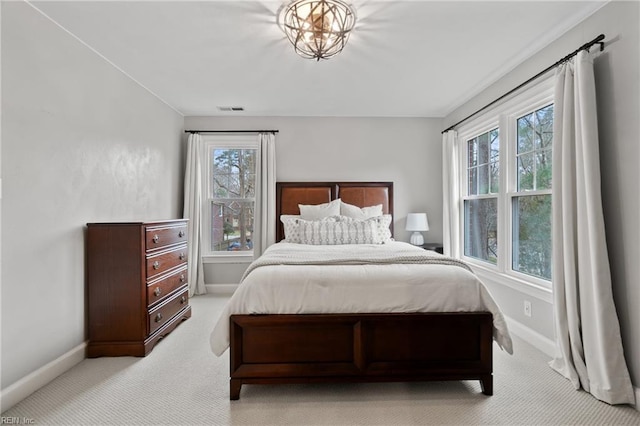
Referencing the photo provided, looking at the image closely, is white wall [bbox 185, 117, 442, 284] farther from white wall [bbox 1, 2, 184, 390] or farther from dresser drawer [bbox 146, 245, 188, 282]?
white wall [bbox 1, 2, 184, 390]

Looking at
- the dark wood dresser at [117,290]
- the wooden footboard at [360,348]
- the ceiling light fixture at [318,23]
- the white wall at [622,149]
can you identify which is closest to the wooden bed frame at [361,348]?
the wooden footboard at [360,348]

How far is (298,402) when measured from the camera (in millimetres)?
1926

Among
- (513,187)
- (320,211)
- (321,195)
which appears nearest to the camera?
(513,187)

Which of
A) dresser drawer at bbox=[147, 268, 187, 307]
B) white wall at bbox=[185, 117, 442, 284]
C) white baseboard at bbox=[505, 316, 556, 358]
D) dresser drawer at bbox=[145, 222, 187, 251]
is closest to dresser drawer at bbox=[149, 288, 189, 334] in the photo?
dresser drawer at bbox=[147, 268, 187, 307]

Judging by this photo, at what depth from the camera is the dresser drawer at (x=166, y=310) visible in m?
2.71

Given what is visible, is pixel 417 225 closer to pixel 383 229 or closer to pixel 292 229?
pixel 383 229

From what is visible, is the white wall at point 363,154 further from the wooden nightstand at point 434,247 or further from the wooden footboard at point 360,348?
the wooden footboard at point 360,348

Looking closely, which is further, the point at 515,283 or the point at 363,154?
the point at 363,154

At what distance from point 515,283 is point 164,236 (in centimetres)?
332

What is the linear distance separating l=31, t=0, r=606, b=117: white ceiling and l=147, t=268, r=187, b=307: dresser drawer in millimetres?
1979

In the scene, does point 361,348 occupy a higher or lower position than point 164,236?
lower

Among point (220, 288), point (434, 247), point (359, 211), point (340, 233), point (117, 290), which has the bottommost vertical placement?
point (220, 288)

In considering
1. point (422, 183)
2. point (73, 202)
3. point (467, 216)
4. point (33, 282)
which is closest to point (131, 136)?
point (73, 202)

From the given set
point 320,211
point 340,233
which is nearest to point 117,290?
point 340,233
